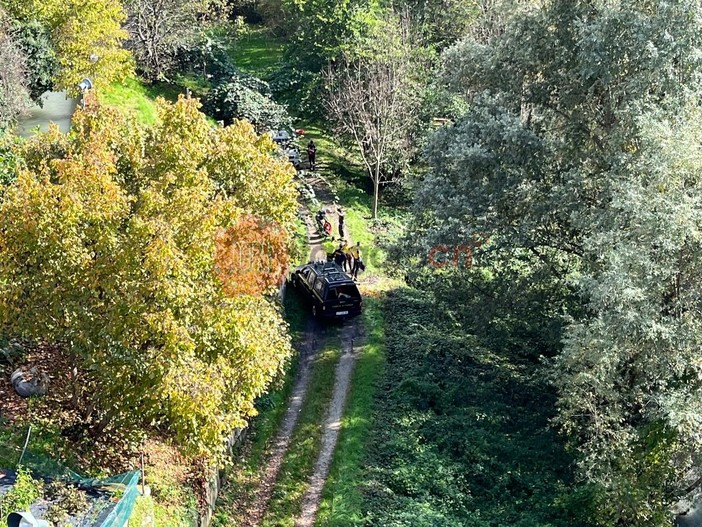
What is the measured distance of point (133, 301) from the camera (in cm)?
1535

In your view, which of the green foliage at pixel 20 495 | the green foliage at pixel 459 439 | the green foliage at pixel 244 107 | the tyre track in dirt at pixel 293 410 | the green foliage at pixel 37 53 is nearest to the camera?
the green foliage at pixel 20 495

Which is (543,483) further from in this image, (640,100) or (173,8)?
(173,8)

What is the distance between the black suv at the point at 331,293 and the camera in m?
28.2

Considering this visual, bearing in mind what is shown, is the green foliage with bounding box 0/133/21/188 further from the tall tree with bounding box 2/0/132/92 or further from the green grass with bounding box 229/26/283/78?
the green grass with bounding box 229/26/283/78

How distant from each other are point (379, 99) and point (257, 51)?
31.9 m

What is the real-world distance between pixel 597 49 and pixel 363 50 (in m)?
22.2

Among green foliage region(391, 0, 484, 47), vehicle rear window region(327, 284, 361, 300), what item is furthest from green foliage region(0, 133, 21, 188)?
green foliage region(391, 0, 484, 47)

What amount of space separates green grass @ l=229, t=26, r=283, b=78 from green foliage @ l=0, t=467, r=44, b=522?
150 feet

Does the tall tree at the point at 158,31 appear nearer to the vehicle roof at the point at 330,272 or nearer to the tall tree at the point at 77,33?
the tall tree at the point at 77,33

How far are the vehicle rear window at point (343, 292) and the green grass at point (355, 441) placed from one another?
4.71 ft

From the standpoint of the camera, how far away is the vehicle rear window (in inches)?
1109

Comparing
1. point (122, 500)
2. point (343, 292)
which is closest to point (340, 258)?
point (343, 292)

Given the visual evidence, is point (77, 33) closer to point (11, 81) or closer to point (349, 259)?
point (11, 81)

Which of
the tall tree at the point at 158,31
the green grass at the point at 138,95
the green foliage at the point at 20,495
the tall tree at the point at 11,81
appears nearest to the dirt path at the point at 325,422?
the green foliage at the point at 20,495
